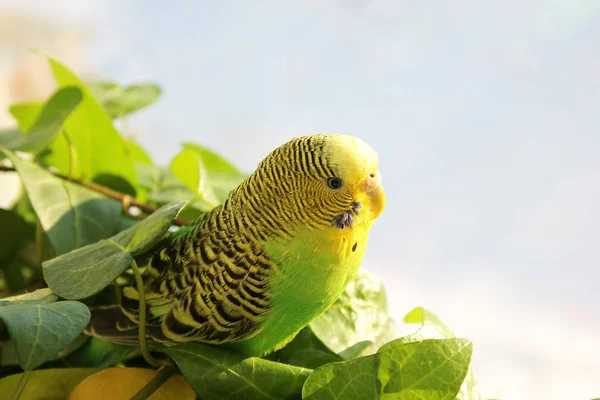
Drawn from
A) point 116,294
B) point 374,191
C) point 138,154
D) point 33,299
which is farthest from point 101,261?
point 138,154

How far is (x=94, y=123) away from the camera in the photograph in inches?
39.6

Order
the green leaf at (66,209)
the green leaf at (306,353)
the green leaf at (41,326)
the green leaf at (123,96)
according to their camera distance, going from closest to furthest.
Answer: the green leaf at (41,326) < the green leaf at (306,353) < the green leaf at (66,209) < the green leaf at (123,96)

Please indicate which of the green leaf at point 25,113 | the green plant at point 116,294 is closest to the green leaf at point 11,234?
the green plant at point 116,294

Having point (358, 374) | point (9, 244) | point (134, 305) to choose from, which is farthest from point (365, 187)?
point (9, 244)

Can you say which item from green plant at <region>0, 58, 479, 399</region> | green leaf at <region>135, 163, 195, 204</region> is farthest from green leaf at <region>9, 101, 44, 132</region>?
green leaf at <region>135, 163, 195, 204</region>

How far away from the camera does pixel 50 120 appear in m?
0.95

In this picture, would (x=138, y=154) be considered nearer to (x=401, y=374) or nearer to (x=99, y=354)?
(x=99, y=354)

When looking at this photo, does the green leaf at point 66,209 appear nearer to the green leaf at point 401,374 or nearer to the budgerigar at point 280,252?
the budgerigar at point 280,252

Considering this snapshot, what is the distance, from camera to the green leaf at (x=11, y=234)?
986mm

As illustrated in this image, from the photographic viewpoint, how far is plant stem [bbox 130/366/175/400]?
653 millimetres

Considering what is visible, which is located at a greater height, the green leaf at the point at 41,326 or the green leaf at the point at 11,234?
the green leaf at the point at 41,326

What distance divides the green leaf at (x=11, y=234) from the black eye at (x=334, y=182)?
1.98ft

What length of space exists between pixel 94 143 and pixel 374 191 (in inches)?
21.9

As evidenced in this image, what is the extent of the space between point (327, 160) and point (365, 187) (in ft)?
0.18
